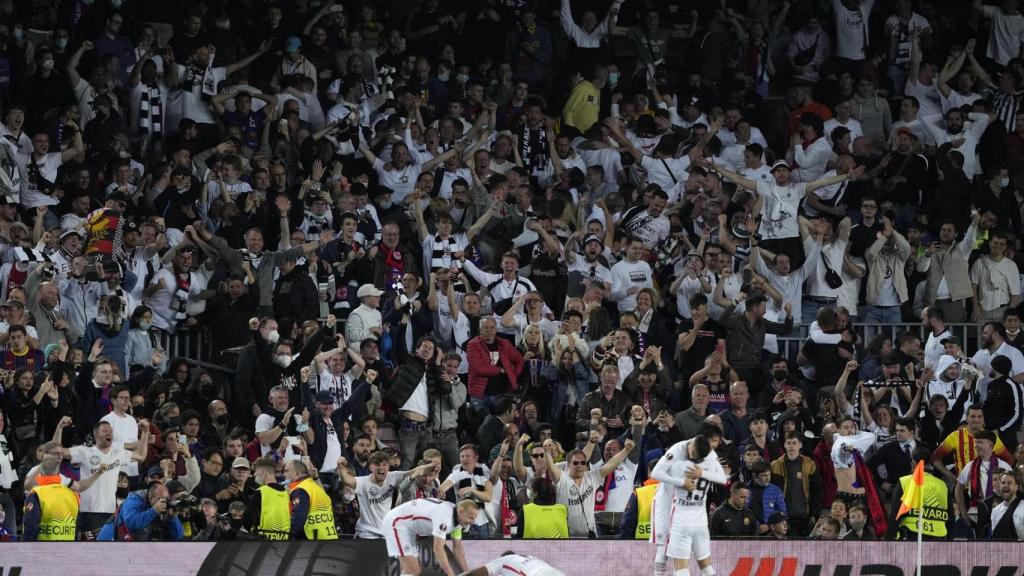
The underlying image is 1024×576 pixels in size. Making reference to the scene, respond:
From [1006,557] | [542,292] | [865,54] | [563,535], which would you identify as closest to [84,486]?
[563,535]

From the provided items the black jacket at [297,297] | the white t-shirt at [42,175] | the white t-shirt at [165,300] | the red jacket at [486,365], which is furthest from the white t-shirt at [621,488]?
the white t-shirt at [42,175]

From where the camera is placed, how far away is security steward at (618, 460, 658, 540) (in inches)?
682

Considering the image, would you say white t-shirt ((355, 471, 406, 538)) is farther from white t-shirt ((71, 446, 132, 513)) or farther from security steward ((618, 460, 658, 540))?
white t-shirt ((71, 446, 132, 513))

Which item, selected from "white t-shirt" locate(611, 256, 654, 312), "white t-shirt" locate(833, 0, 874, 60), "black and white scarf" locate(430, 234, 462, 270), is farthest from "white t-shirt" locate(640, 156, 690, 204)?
"white t-shirt" locate(833, 0, 874, 60)

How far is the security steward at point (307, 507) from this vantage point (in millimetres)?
17172

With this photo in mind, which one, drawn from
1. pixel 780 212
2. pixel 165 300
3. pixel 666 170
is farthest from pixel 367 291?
pixel 780 212

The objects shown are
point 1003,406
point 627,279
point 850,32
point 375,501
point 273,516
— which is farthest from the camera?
point 850,32

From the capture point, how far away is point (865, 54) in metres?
27.1

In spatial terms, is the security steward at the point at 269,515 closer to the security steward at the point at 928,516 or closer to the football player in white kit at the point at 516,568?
the football player in white kit at the point at 516,568

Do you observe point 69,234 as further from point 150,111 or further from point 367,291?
point 150,111

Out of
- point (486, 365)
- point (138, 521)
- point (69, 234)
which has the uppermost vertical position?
Answer: point (69, 234)

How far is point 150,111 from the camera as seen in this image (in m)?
24.3

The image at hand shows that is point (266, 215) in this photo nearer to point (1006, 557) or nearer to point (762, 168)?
point (762, 168)

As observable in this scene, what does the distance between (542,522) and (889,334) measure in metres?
6.81
